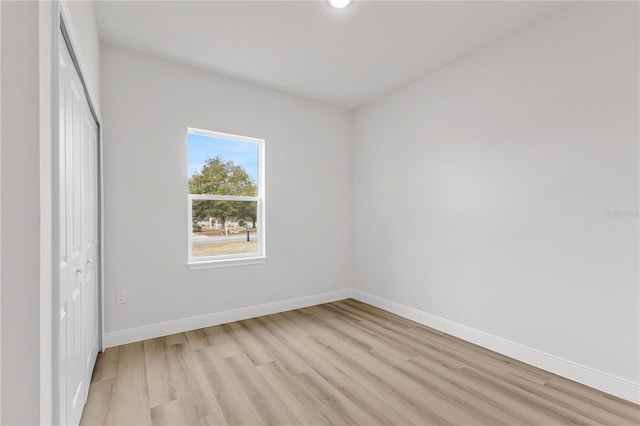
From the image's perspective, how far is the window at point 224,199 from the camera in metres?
3.41

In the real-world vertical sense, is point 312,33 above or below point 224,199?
above

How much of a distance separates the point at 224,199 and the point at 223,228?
0.34 meters

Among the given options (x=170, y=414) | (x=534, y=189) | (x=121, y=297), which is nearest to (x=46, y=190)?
(x=170, y=414)

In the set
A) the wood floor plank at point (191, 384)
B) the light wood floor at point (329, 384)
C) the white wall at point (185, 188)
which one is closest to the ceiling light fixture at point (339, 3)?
the white wall at point (185, 188)

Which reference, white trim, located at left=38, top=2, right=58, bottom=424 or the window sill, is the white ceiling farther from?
the window sill

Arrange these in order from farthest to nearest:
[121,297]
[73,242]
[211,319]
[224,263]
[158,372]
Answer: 1. [224,263]
2. [211,319]
3. [121,297]
4. [158,372]
5. [73,242]

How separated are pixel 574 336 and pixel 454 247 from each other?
1167mm

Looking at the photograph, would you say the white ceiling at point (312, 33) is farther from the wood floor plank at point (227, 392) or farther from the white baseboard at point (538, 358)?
the wood floor plank at point (227, 392)

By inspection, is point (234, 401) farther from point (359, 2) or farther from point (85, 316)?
point (359, 2)

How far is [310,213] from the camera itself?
4.20m

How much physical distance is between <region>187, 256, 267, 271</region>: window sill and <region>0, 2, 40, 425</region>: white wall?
8.26 ft

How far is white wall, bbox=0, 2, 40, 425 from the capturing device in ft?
2.56

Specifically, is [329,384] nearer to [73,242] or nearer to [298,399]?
[298,399]

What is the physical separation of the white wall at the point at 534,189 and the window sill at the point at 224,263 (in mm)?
1782
